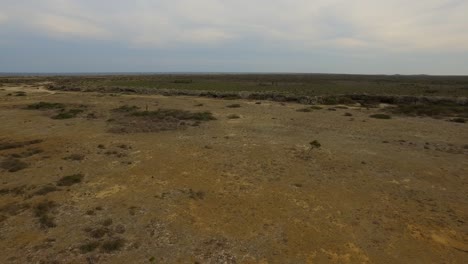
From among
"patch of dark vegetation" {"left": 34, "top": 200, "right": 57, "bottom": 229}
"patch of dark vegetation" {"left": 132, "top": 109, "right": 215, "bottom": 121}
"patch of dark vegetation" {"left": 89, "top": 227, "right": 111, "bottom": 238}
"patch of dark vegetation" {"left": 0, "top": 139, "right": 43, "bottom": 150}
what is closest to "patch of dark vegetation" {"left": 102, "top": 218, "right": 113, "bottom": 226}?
"patch of dark vegetation" {"left": 89, "top": 227, "right": 111, "bottom": 238}

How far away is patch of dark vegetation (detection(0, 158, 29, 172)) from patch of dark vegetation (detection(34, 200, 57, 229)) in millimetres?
4489

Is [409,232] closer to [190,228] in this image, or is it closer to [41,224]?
[190,228]

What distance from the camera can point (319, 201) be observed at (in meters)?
11.8

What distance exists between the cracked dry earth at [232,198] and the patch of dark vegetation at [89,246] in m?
0.04

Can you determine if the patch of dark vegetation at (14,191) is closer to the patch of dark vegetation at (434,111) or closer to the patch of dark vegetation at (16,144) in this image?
the patch of dark vegetation at (16,144)

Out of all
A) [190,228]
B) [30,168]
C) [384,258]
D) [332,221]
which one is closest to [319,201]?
[332,221]

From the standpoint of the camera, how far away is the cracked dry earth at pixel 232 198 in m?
8.71

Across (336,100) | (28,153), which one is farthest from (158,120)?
(336,100)

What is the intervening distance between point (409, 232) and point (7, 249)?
10.1 m

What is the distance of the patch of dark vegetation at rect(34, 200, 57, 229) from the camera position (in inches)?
385

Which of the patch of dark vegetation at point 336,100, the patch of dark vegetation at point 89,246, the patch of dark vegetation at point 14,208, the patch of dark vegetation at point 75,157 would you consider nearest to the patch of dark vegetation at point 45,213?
the patch of dark vegetation at point 14,208

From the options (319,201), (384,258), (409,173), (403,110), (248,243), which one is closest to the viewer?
(384,258)

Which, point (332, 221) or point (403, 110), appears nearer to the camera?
point (332, 221)

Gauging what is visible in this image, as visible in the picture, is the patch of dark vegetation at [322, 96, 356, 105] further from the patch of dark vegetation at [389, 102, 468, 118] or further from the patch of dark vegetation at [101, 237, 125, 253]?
the patch of dark vegetation at [101, 237, 125, 253]
